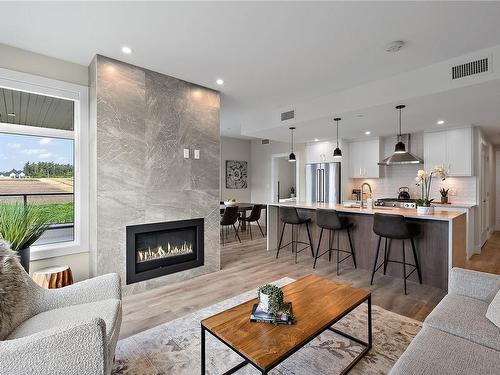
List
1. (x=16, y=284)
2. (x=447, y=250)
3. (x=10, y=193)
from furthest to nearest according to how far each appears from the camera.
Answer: (x=447, y=250) < (x=10, y=193) < (x=16, y=284)

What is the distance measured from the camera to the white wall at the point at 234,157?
7.89m

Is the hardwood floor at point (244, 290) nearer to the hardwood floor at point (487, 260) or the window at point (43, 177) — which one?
the window at point (43, 177)

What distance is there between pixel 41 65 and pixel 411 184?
6838mm

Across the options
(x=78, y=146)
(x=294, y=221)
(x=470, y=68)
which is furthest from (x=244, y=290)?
(x=470, y=68)

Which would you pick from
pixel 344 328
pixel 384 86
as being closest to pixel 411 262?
pixel 344 328

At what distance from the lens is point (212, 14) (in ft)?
7.35

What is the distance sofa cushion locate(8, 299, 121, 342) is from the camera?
1530 millimetres

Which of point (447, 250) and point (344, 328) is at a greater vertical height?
point (447, 250)

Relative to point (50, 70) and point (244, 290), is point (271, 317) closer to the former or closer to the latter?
point (244, 290)

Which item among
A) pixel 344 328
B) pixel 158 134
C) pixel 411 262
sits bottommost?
pixel 344 328

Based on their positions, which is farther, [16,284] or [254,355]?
[16,284]

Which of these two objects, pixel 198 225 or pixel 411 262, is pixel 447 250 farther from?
pixel 198 225

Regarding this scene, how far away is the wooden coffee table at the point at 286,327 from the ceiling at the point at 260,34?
228 cm

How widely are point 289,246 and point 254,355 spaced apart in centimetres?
389
